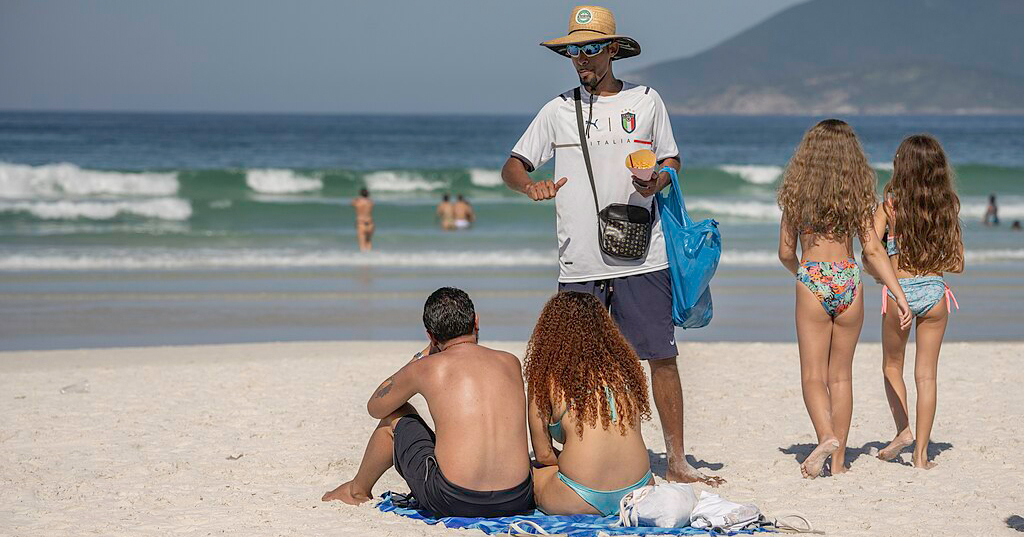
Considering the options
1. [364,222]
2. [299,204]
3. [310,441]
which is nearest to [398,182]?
[299,204]

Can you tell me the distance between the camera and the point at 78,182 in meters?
32.0

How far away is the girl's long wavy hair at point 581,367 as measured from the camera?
4500 millimetres

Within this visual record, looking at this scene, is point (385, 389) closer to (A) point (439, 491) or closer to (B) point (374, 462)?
(B) point (374, 462)

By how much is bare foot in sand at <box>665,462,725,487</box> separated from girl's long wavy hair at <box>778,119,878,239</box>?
1.28 m

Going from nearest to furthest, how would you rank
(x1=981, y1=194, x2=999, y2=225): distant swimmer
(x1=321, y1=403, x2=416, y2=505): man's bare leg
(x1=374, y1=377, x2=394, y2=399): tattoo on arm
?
(x1=374, y1=377, x2=394, y2=399): tattoo on arm → (x1=321, y1=403, x2=416, y2=505): man's bare leg → (x1=981, y1=194, x2=999, y2=225): distant swimmer

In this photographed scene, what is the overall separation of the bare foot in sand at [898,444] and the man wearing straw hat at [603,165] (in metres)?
1.43

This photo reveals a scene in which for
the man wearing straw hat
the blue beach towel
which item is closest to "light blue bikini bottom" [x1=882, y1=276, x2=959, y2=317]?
A: the man wearing straw hat

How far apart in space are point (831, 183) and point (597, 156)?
3.69ft

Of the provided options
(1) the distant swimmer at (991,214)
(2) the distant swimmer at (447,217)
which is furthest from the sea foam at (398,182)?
(1) the distant swimmer at (991,214)

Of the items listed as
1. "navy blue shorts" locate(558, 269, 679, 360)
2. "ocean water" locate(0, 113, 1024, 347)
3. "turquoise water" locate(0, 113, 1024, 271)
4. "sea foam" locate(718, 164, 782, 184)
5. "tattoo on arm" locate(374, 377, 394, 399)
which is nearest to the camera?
"tattoo on arm" locate(374, 377, 394, 399)

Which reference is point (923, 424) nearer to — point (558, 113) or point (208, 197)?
point (558, 113)

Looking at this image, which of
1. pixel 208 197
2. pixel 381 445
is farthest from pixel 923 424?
pixel 208 197

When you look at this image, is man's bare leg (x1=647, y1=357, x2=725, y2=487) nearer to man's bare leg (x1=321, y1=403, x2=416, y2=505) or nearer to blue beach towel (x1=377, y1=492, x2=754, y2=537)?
blue beach towel (x1=377, y1=492, x2=754, y2=537)

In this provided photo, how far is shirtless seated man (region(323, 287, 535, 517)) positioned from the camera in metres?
4.54
